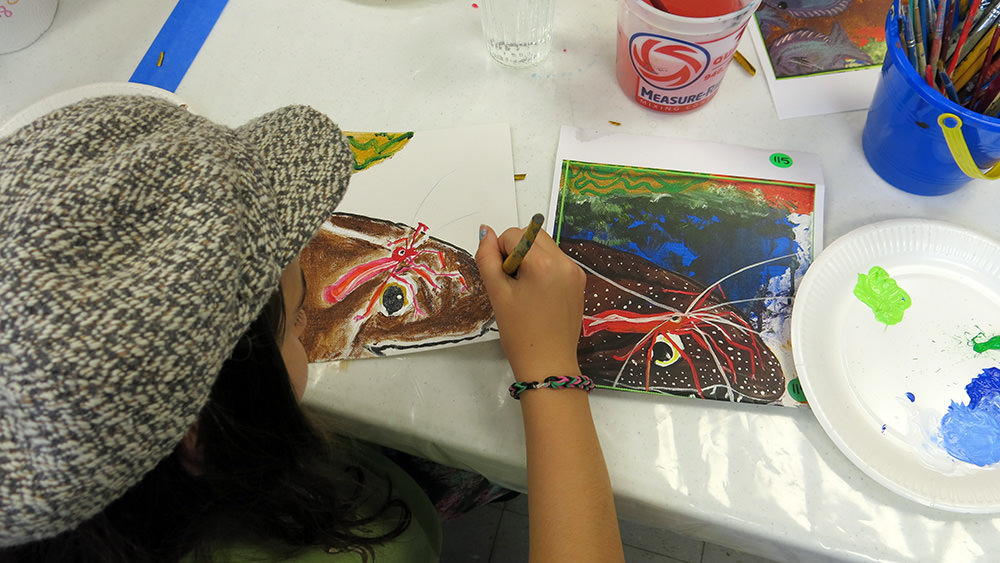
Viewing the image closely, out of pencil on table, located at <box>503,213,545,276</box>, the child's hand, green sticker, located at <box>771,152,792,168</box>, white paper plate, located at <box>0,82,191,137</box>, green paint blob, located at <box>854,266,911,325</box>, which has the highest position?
white paper plate, located at <box>0,82,191,137</box>

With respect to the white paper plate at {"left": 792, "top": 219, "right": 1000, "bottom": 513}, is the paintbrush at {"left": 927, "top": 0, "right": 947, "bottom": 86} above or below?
above

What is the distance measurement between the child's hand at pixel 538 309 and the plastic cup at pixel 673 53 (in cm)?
25

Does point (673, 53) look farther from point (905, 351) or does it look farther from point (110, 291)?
point (110, 291)

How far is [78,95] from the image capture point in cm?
78

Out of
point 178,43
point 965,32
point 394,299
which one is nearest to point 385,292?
point 394,299

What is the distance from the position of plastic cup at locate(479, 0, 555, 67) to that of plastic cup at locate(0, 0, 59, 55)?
0.62 metres

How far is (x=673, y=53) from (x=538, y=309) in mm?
318

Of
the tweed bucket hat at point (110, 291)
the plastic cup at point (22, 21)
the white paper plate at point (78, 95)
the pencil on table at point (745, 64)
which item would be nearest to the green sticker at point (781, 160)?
the pencil on table at point (745, 64)

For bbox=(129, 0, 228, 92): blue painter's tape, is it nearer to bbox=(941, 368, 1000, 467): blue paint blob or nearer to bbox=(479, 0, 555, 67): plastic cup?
bbox=(479, 0, 555, 67): plastic cup

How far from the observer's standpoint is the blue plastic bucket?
0.56m

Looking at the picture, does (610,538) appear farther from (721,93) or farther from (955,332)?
(721,93)

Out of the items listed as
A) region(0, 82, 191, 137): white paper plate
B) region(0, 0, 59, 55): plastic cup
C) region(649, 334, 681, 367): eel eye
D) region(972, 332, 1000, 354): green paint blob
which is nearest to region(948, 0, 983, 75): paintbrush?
region(972, 332, 1000, 354): green paint blob

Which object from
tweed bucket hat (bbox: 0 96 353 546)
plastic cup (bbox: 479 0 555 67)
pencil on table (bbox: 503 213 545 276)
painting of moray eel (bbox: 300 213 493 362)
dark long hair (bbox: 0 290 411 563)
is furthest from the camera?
plastic cup (bbox: 479 0 555 67)

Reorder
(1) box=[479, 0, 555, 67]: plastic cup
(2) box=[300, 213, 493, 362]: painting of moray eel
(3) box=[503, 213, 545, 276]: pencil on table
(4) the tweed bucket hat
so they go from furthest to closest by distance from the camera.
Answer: (1) box=[479, 0, 555, 67]: plastic cup → (2) box=[300, 213, 493, 362]: painting of moray eel → (3) box=[503, 213, 545, 276]: pencil on table → (4) the tweed bucket hat
